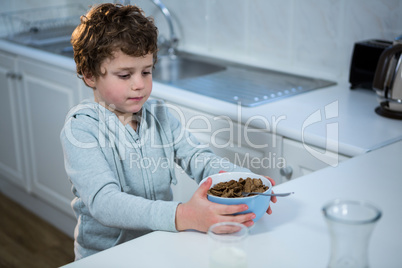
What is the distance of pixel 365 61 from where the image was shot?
197 centimetres

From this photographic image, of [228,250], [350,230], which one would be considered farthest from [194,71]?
[350,230]

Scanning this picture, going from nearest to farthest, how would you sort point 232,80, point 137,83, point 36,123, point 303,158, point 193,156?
point 137,83
point 193,156
point 303,158
point 232,80
point 36,123

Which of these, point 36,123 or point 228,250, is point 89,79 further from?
point 36,123

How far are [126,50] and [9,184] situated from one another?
211 centimetres

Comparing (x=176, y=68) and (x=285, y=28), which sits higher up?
(x=285, y=28)

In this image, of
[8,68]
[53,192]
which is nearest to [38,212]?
[53,192]

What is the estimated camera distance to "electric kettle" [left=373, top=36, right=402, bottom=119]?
170 cm

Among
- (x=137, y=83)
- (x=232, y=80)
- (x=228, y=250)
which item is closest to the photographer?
(x=228, y=250)

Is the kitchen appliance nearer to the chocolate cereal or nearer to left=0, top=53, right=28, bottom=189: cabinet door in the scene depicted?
the chocolate cereal

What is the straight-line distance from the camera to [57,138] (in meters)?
2.60

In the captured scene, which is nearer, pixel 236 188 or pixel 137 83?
pixel 236 188

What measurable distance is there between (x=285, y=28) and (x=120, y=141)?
1.20 meters

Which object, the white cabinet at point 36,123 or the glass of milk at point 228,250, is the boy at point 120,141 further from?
the white cabinet at point 36,123

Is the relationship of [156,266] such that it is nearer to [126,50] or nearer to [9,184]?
[126,50]
